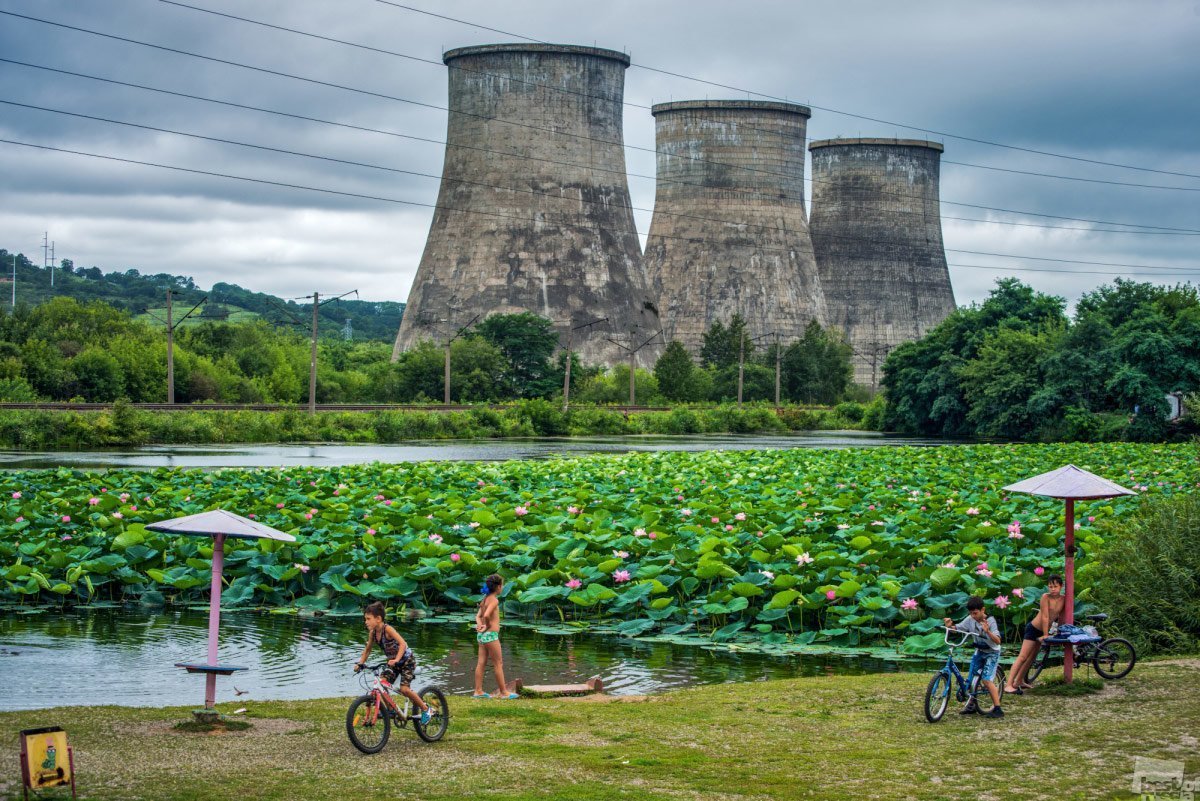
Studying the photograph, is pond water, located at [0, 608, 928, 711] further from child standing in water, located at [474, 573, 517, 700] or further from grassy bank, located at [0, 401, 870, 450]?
grassy bank, located at [0, 401, 870, 450]

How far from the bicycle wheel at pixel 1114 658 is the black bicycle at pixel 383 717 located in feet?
11.2

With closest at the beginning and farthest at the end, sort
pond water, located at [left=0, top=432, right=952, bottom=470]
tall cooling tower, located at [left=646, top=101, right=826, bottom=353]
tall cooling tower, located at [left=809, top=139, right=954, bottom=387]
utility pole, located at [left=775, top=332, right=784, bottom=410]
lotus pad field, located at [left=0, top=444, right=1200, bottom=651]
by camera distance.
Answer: lotus pad field, located at [left=0, top=444, right=1200, bottom=651], pond water, located at [left=0, top=432, right=952, bottom=470], utility pole, located at [left=775, top=332, right=784, bottom=410], tall cooling tower, located at [left=646, top=101, right=826, bottom=353], tall cooling tower, located at [left=809, top=139, right=954, bottom=387]

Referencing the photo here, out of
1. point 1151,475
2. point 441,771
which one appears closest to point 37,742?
point 441,771

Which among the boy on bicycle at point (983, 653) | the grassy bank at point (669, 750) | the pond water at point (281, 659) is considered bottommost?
the pond water at point (281, 659)

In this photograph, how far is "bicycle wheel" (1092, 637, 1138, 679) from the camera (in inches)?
275

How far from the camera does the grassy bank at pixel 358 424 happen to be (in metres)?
28.9

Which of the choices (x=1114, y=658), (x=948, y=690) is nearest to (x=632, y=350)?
(x=1114, y=658)

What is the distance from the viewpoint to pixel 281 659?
8266 millimetres

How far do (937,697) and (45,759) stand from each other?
12.4 ft

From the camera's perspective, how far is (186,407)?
3541 centimetres

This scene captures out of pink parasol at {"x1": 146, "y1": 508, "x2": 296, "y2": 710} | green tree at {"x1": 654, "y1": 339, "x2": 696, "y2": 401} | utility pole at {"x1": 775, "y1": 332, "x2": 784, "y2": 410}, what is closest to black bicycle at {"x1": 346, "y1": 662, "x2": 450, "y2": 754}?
pink parasol at {"x1": 146, "y1": 508, "x2": 296, "y2": 710}

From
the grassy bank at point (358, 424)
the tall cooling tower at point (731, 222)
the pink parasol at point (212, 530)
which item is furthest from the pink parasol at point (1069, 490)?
the tall cooling tower at point (731, 222)

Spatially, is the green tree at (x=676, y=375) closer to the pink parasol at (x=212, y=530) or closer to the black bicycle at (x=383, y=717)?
the pink parasol at (x=212, y=530)

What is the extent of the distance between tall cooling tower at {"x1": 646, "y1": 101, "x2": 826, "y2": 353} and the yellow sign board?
48692 mm
